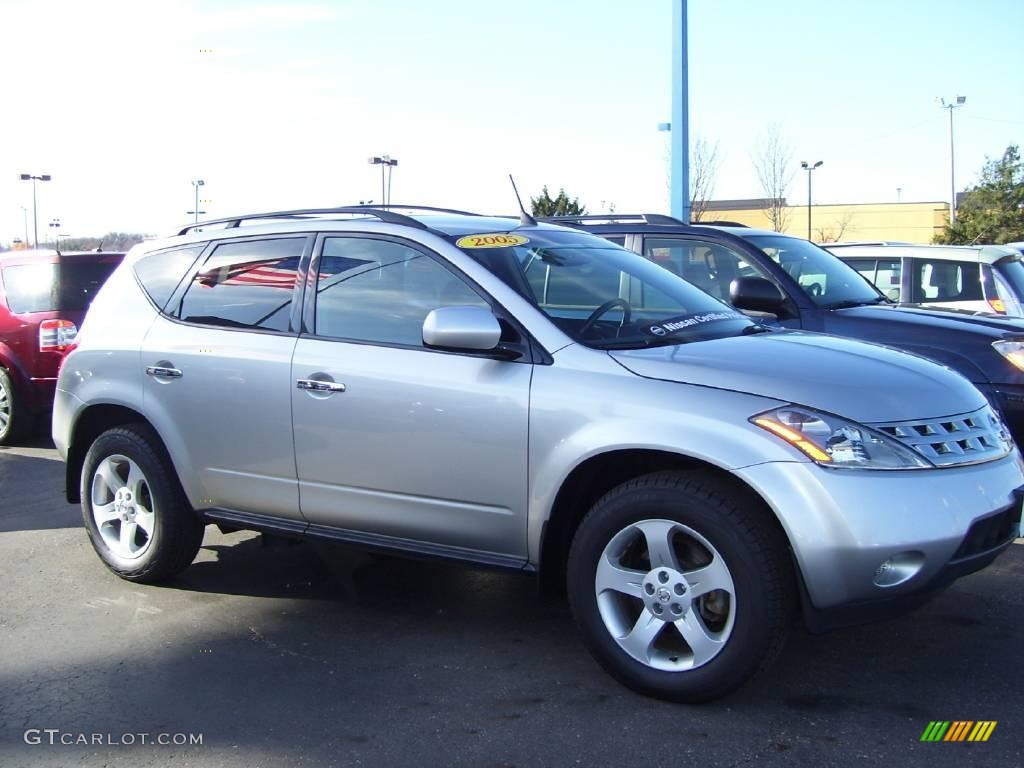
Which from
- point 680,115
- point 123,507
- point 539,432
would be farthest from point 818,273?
point 680,115

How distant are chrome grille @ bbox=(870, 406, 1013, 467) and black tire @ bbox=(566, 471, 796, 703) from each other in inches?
21.2

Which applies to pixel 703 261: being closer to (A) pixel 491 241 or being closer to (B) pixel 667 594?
(A) pixel 491 241

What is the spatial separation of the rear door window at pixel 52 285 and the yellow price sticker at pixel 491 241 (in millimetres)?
6080

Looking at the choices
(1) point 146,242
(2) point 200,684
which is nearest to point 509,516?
(2) point 200,684

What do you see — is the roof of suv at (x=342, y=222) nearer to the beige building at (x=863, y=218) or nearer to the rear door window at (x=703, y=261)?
the rear door window at (x=703, y=261)

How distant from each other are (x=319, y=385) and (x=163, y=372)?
3.29 feet

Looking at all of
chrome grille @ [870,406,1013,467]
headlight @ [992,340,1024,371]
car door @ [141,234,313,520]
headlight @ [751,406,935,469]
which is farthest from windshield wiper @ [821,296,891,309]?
car door @ [141,234,313,520]

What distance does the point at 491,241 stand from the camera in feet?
14.5

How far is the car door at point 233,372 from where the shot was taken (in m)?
4.52

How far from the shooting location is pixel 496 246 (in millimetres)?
4395

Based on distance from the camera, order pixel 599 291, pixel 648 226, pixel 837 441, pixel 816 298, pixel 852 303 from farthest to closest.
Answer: pixel 648 226
pixel 852 303
pixel 816 298
pixel 599 291
pixel 837 441

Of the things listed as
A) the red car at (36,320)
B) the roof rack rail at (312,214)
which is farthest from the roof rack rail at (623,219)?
the red car at (36,320)

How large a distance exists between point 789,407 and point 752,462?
236 mm

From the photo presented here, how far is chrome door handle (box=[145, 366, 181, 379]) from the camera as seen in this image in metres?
4.82
